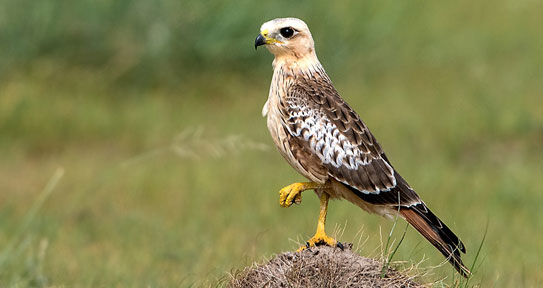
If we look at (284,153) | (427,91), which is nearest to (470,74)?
(427,91)

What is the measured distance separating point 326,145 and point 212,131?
22.4ft

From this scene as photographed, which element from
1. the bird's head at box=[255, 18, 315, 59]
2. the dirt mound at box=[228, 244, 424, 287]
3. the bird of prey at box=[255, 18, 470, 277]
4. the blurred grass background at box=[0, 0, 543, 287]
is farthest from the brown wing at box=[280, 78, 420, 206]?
the blurred grass background at box=[0, 0, 543, 287]

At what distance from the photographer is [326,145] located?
6.14 meters

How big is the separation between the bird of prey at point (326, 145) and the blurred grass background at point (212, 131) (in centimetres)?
168

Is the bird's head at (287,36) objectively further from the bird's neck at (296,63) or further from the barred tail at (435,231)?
the barred tail at (435,231)

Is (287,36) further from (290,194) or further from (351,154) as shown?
(290,194)

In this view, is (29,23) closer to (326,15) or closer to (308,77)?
(326,15)

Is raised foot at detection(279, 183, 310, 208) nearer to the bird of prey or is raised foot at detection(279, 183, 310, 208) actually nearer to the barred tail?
the bird of prey

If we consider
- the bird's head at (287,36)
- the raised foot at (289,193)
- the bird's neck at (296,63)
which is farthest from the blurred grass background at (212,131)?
the raised foot at (289,193)

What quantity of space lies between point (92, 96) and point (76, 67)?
630 mm

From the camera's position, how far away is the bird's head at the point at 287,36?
6297mm

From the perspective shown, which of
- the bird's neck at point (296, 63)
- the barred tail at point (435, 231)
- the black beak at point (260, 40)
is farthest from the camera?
the bird's neck at point (296, 63)

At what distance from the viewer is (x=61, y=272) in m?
8.43

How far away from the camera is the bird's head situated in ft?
20.7
